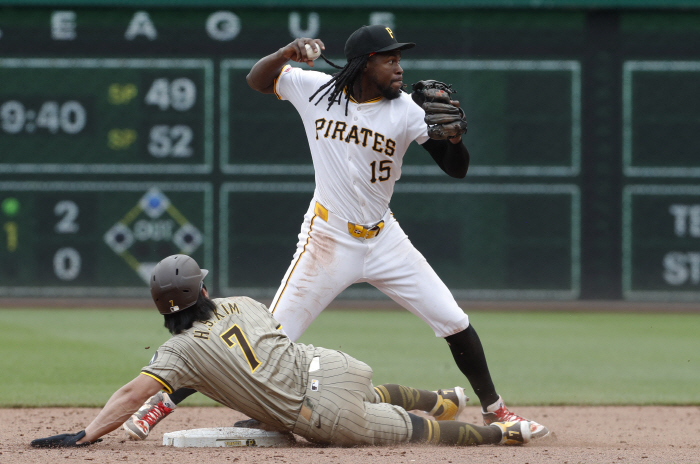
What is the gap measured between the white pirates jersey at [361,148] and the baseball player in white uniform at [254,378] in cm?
69

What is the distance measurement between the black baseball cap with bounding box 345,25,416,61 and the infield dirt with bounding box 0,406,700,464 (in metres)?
1.80

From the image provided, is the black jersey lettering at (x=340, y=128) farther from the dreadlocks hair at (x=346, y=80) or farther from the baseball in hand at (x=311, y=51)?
the baseball in hand at (x=311, y=51)

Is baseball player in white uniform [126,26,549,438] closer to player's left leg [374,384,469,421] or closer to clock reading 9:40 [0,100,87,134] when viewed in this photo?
player's left leg [374,384,469,421]

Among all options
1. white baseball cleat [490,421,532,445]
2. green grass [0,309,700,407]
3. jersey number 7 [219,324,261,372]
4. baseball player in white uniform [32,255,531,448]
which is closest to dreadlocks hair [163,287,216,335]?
baseball player in white uniform [32,255,531,448]

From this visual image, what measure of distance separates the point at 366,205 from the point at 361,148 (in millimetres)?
268

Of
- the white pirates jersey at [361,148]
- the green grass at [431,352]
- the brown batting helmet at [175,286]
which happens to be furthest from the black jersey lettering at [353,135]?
the green grass at [431,352]

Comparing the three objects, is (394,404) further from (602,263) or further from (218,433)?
(602,263)

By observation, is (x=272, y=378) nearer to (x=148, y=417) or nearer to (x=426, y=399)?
(x=148, y=417)

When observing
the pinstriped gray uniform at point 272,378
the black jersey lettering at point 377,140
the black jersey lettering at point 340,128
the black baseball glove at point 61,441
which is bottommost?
the black baseball glove at point 61,441

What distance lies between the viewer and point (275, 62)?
4.44 m

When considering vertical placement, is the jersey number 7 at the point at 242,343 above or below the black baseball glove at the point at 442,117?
below

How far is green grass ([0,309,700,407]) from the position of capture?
611 cm

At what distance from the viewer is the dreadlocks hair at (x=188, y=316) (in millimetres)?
3844

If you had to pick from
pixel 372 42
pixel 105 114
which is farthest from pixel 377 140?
pixel 105 114
